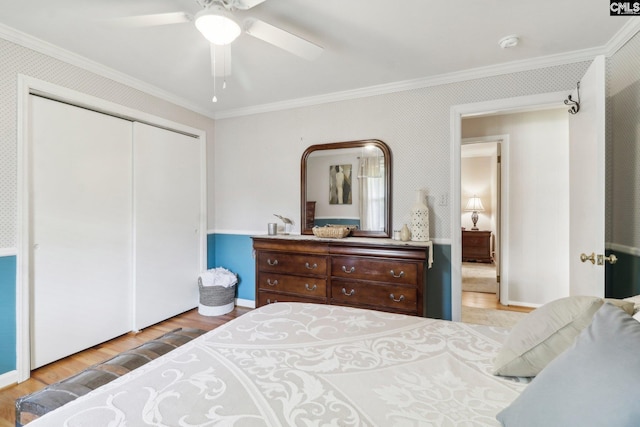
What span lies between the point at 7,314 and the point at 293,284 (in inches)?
82.7

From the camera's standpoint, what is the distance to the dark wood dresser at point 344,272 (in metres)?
2.49

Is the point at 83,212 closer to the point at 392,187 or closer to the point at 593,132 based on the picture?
the point at 392,187

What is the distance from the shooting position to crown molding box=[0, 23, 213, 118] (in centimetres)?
210

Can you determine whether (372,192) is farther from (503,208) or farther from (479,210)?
(479,210)

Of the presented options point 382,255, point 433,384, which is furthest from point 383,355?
point 382,255

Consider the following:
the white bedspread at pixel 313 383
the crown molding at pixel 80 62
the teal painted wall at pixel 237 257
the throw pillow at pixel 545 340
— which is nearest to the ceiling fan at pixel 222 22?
A: the crown molding at pixel 80 62

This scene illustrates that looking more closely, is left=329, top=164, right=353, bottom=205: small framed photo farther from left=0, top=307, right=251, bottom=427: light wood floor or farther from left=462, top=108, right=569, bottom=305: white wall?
left=462, top=108, right=569, bottom=305: white wall

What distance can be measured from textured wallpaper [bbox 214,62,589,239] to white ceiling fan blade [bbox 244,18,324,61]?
137cm

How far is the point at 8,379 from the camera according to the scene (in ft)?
6.83

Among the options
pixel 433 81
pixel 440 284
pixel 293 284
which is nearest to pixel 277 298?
pixel 293 284

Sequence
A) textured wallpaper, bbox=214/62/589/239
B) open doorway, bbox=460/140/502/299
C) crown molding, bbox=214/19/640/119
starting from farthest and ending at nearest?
1. open doorway, bbox=460/140/502/299
2. textured wallpaper, bbox=214/62/589/239
3. crown molding, bbox=214/19/640/119

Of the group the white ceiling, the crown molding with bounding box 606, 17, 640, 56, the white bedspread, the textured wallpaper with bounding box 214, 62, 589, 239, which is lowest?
the white bedspread

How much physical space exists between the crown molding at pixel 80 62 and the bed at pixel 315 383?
100 inches

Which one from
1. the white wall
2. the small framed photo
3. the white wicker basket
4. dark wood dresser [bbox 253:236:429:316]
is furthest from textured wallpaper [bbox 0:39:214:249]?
the white wall
